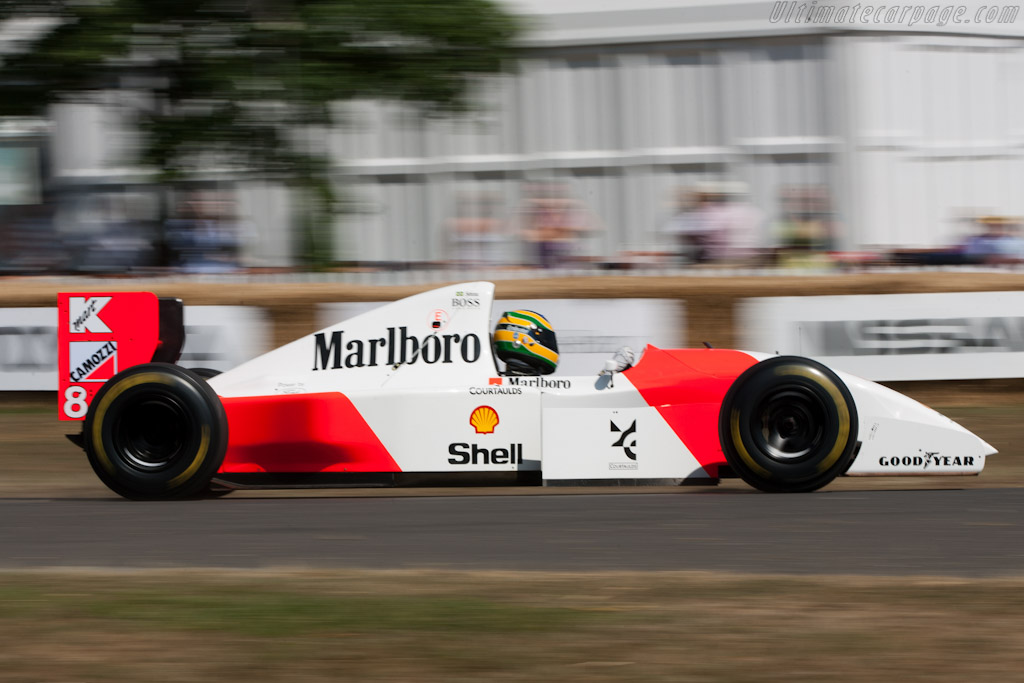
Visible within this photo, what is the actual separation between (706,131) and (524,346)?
9.61 metres

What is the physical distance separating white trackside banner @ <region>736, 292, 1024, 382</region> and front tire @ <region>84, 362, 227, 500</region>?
519cm

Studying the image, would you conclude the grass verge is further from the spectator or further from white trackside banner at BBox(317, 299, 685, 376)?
the spectator

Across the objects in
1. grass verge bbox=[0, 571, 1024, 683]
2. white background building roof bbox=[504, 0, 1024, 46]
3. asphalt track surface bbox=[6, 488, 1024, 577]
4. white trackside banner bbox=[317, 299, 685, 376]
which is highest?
white background building roof bbox=[504, 0, 1024, 46]

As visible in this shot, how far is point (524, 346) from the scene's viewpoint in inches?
275

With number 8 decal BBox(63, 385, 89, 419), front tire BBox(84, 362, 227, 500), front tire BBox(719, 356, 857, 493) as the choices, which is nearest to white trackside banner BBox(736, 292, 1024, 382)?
front tire BBox(719, 356, 857, 493)

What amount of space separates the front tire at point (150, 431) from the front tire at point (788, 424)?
8.41 feet

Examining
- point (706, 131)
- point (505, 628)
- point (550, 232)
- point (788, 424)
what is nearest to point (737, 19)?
point (706, 131)

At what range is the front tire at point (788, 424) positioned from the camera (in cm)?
637

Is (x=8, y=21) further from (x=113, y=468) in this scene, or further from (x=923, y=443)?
(x=923, y=443)

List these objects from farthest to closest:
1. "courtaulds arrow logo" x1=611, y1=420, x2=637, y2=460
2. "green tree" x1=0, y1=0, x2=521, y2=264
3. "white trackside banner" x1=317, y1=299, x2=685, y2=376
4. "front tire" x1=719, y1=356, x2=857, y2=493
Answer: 1. "green tree" x1=0, y1=0, x2=521, y2=264
2. "white trackside banner" x1=317, y1=299, x2=685, y2=376
3. "courtaulds arrow logo" x1=611, y1=420, x2=637, y2=460
4. "front tire" x1=719, y1=356, x2=857, y2=493

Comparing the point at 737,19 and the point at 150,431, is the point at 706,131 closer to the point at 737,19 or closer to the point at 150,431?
the point at 737,19

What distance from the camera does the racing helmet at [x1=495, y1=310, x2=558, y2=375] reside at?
6.98 metres

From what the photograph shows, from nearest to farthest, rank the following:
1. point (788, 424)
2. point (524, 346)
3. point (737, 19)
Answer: point (788, 424) < point (524, 346) < point (737, 19)

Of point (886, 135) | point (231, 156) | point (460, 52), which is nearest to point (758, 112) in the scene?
point (886, 135)
